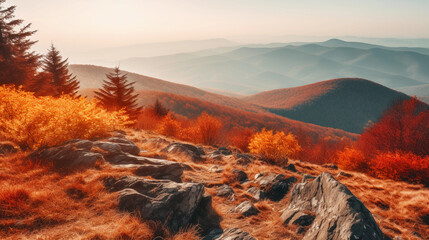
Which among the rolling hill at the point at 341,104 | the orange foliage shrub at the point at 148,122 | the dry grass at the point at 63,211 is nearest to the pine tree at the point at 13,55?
the orange foliage shrub at the point at 148,122

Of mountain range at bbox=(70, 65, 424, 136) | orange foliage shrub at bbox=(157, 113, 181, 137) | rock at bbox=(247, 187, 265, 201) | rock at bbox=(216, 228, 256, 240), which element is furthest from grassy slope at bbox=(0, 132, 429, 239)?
mountain range at bbox=(70, 65, 424, 136)

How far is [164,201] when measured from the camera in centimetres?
522

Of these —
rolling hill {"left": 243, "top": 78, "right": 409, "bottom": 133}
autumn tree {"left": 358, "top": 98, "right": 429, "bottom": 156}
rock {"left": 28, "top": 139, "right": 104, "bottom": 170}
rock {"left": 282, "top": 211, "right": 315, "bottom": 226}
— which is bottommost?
rolling hill {"left": 243, "top": 78, "right": 409, "bottom": 133}

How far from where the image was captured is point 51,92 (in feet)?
87.9

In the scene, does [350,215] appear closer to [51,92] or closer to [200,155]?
[200,155]

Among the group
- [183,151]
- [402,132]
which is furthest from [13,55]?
[402,132]

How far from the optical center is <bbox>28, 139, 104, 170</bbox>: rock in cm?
712

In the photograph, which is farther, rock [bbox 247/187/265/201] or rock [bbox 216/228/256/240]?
rock [bbox 247/187/265/201]

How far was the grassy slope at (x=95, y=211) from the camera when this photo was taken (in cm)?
427

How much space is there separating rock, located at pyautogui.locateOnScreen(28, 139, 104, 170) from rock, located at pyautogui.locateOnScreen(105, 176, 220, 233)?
1.67 metres

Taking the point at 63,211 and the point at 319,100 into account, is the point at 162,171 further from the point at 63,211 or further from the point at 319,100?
the point at 319,100

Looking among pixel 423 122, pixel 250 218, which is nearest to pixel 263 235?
pixel 250 218

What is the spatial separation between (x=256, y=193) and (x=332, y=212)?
4.19 meters

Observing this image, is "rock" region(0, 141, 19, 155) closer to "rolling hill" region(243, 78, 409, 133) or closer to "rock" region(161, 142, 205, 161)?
"rock" region(161, 142, 205, 161)
